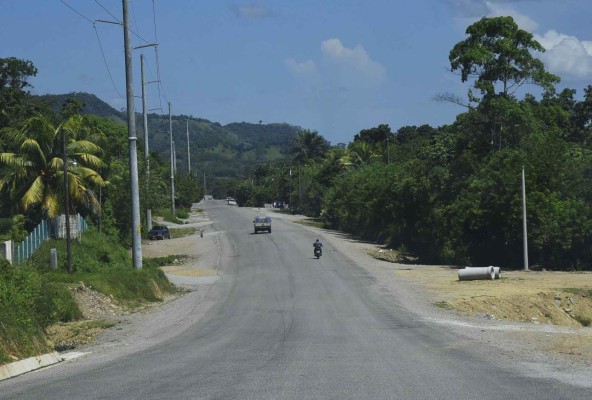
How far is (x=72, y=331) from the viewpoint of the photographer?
76.9 feet

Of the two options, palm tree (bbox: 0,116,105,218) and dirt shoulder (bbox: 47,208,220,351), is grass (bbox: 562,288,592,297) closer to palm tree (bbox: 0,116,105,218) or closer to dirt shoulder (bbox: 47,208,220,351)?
dirt shoulder (bbox: 47,208,220,351)

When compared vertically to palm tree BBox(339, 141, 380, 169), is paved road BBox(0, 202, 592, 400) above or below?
below

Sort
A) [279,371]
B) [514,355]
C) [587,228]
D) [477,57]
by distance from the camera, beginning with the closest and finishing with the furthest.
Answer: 1. [279,371]
2. [514,355]
3. [587,228]
4. [477,57]

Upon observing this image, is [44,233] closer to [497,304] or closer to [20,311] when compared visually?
[497,304]

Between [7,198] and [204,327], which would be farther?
[7,198]

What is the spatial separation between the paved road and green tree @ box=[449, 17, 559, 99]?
32822 millimetres

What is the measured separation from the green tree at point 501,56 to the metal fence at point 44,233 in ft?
101

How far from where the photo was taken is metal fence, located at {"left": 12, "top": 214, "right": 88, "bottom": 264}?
38.3 m

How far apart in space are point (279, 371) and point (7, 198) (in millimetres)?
34987

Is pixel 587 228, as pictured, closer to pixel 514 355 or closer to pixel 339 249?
pixel 339 249

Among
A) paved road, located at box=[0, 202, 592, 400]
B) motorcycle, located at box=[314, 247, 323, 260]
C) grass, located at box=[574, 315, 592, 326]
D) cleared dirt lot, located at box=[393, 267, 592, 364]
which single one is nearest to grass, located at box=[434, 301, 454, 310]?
cleared dirt lot, located at box=[393, 267, 592, 364]

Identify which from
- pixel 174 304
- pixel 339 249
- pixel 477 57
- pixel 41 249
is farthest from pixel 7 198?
pixel 477 57

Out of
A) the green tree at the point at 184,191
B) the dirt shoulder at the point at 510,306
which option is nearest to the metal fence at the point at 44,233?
the dirt shoulder at the point at 510,306

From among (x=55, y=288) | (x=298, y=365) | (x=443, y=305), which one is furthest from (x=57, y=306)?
(x=443, y=305)
